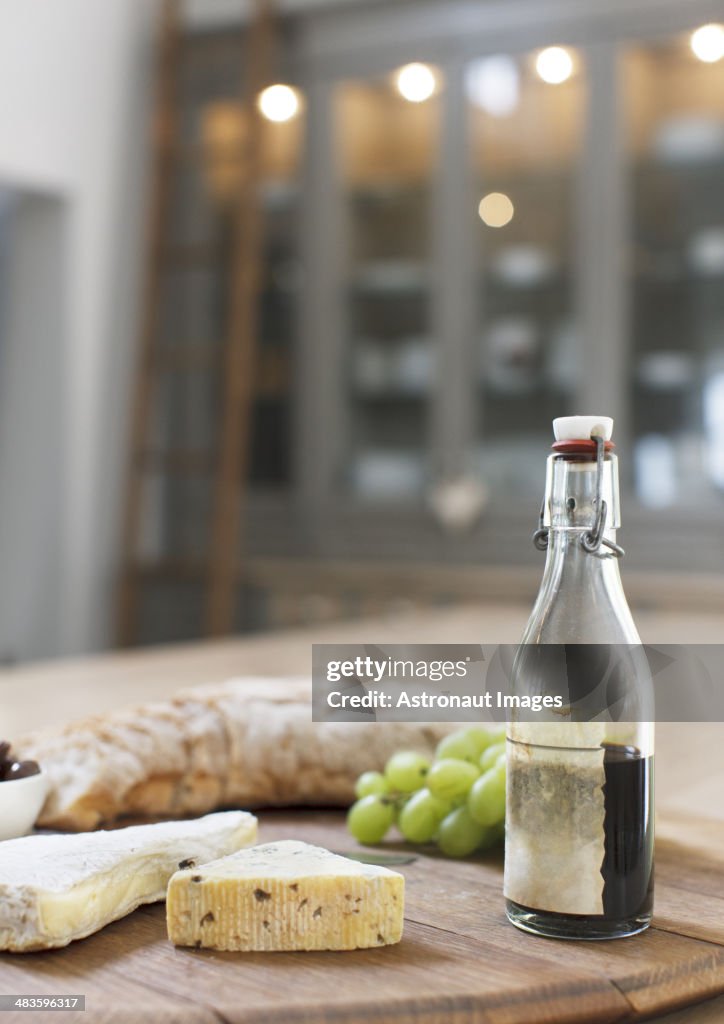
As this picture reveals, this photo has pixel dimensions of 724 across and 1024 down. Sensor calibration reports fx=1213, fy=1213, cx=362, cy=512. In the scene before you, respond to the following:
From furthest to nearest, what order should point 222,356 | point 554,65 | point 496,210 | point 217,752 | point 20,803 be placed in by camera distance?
point 222,356, point 496,210, point 554,65, point 217,752, point 20,803

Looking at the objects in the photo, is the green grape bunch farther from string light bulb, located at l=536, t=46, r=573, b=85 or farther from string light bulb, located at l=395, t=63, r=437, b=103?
string light bulb, located at l=395, t=63, r=437, b=103

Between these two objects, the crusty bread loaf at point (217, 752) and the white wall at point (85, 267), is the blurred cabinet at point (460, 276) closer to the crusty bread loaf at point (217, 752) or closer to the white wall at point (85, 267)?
the white wall at point (85, 267)

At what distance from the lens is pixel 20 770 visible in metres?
0.82

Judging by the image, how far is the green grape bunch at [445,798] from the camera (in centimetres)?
79

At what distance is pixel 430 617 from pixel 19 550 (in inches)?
83.4

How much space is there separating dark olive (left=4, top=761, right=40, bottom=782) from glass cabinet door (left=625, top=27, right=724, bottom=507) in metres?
2.84

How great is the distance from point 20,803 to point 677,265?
10.0ft

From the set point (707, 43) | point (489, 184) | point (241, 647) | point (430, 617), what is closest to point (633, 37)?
point (707, 43)

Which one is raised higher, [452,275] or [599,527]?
[452,275]

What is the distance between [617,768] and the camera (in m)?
0.65

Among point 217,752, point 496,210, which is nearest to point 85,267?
point 496,210

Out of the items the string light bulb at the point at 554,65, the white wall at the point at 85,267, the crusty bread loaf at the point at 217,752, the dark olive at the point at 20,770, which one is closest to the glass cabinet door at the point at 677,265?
the string light bulb at the point at 554,65

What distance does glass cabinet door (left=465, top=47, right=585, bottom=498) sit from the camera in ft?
11.9

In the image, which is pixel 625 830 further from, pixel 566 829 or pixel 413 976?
pixel 413 976
